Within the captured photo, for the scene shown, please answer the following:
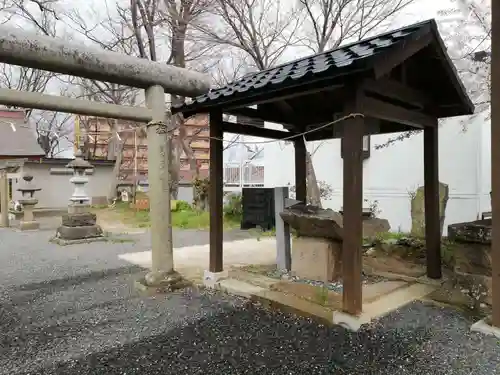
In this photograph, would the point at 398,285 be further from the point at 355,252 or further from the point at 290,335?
the point at 290,335

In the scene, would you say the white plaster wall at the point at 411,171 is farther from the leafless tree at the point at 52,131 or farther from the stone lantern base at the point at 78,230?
the leafless tree at the point at 52,131

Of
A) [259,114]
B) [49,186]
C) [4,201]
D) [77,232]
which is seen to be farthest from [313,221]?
[49,186]

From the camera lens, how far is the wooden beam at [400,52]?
2.98 metres

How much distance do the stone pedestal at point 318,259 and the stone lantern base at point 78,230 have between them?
587cm

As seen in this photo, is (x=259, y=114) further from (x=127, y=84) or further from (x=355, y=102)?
(x=355, y=102)

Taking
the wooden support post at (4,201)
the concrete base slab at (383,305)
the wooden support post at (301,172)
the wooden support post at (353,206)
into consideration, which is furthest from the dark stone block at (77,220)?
the wooden support post at (353,206)

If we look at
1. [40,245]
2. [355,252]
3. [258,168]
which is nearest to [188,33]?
[258,168]

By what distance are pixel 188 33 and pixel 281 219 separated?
345 inches

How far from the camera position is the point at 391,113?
3.62 meters

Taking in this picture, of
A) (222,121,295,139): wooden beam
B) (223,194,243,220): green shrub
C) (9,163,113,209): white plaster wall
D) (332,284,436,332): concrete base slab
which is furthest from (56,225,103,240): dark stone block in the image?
(9,163,113,209): white plaster wall

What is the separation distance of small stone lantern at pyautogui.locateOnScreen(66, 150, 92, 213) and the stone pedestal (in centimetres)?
646

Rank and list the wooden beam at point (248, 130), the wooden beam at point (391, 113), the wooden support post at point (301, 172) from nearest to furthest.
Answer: the wooden beam at point (391, 113)
the wooden beam at point (248, 130)
the wooden support post at point (301, 172)

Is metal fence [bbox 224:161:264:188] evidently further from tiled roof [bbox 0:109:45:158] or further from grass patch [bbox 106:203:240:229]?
tiled roof [bbox 0:109:45:158]

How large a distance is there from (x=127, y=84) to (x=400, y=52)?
3.03m
